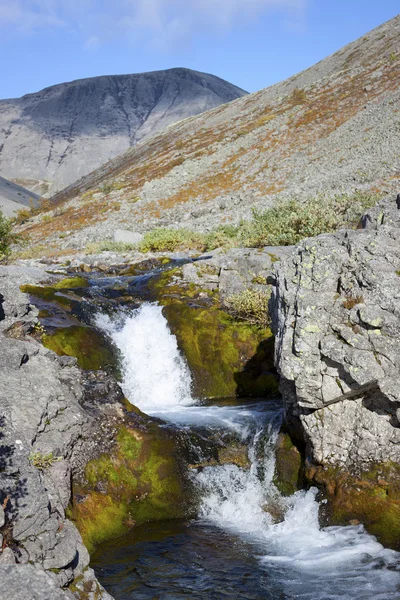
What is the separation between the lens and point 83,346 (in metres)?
17.1

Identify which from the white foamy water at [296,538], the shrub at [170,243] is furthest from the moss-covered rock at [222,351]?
the shrub at [170,243]

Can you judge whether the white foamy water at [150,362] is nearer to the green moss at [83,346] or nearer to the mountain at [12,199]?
the green moss at [83,346]

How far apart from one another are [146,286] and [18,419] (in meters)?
14.1

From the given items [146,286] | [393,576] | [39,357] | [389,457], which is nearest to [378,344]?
[389,457]

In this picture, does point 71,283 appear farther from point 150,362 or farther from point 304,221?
point 304,221

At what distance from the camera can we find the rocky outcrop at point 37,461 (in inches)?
291

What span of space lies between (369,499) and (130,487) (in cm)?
538

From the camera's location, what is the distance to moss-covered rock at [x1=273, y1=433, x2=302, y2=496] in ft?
39.1

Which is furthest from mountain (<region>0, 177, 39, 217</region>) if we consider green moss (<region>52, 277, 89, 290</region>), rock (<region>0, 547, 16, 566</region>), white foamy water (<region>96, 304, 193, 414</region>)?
rock (<region>0, 547, 16, 566</region>)

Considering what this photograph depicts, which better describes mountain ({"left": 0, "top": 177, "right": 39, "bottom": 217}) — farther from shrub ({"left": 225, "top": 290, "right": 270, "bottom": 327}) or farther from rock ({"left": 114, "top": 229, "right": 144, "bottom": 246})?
shrub ({"left": 225, "top": 290, "right": 270, "bottom": 327})

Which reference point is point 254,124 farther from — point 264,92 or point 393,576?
point 393,576

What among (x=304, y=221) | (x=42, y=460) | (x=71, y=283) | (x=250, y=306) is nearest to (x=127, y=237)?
(x=304, y=221)

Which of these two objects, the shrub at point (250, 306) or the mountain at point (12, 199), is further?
the mountain at point (12, 199)

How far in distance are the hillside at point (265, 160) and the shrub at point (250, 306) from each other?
75.4 ft
